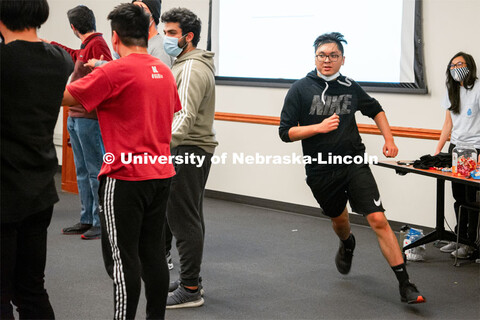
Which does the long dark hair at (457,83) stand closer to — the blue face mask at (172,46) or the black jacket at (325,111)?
the black jacket at (325,111)

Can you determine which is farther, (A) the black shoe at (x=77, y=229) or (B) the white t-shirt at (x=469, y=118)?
(A) the black shoe at (x=77, y=229)

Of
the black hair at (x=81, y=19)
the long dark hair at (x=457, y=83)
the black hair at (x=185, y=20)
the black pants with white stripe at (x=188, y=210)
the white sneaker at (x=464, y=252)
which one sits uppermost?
the black hair at (x=81, y=19)

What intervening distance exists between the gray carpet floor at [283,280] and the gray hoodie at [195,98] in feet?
2.93

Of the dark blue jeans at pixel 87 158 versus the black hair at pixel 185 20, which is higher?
the black hair at pixel 185 20

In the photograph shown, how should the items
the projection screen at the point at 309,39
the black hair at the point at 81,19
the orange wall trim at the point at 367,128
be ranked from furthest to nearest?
the projection screen at the point at 309,39 → the orange wall trim at the point at 367,128 → the black hair at the point at 81,19

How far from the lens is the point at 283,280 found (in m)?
3.82

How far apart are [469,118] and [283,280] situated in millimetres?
1752

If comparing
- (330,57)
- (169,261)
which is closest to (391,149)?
(330,57)

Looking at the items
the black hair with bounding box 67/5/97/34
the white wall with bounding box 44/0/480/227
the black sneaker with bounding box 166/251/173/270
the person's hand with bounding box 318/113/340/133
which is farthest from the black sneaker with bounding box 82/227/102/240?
the person's hand with bounding box 318/113/340/133

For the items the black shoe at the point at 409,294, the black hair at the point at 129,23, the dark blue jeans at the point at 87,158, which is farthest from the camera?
the dark blue jeans at the point at 87,158

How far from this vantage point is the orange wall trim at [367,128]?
4.94 metres

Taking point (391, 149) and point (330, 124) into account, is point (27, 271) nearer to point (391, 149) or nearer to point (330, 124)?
point (330, 124)

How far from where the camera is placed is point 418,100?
16.4 feet

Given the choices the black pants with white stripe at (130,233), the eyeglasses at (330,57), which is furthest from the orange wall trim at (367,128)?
the black pants with white stripe at (130,233)
